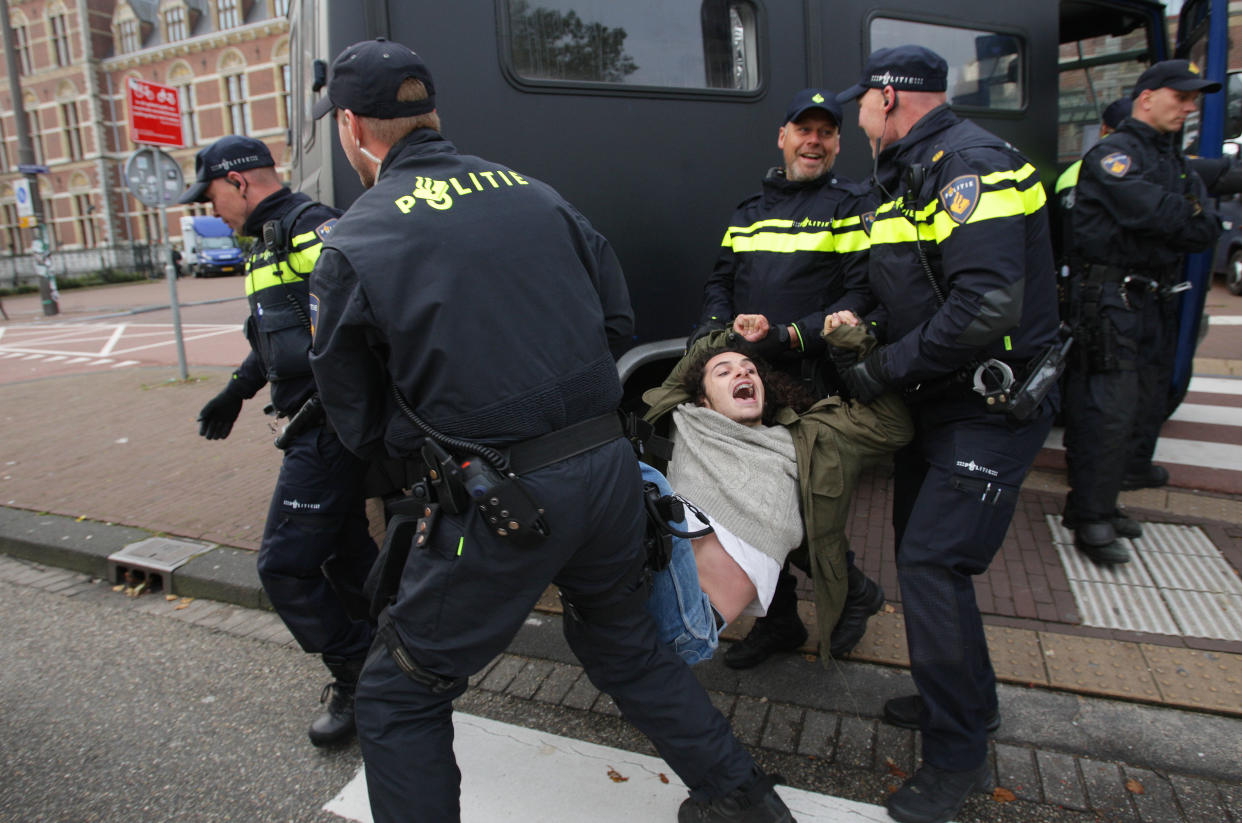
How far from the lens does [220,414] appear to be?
321 centimetres

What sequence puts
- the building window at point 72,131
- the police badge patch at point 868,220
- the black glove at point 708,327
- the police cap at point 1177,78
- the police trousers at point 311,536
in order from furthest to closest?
the building window at point 72,131 → the police cap at point 1177,78 → the black glove at point 708,327 → the police trousers at point 311,536 → the police badge patch at point 868,220

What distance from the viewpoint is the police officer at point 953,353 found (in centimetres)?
213

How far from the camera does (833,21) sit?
3.65 meters

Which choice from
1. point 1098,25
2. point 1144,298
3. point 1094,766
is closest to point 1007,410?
point 1094,766

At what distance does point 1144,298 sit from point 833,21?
1.82 m

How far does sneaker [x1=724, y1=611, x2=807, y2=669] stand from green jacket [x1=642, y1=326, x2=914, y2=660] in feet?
1.52

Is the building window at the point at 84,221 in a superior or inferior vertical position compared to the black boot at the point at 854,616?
superior

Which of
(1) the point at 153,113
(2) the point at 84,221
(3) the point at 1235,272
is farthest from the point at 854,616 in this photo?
(2) the point at 84,221

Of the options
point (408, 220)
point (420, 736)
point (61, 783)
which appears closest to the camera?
point (408, 220)

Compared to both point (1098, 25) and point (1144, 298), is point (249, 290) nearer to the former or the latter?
point (1144, 298)

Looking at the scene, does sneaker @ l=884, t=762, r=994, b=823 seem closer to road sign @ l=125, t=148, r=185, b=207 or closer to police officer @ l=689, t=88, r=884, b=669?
police officer @ l=689, t=88, r=884, b=669

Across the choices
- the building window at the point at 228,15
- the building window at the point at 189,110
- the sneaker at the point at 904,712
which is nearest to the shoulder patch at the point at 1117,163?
the sneaker at the point at 904,712

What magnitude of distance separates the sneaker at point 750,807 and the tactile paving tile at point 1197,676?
1.42 m

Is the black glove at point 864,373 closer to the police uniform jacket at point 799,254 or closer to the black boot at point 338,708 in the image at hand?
the police uniform jacket at point 799,254
